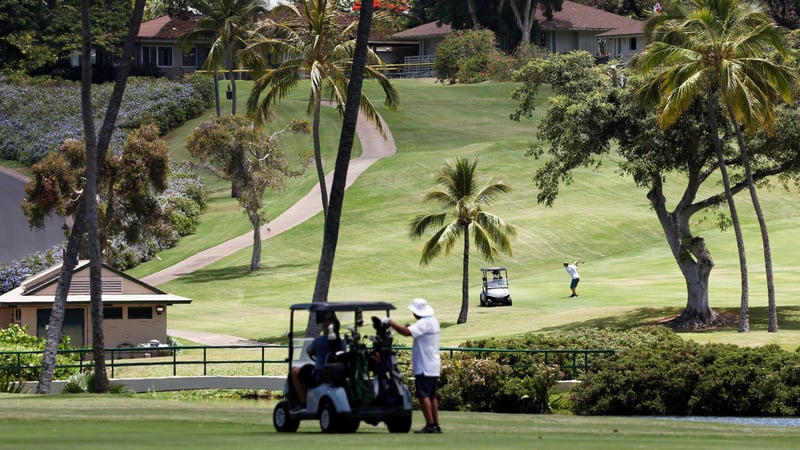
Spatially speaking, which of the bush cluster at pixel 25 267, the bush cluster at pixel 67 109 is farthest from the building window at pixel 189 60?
the bush cluster at pixel 25 267

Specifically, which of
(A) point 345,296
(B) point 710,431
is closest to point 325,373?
(B) point 710,431

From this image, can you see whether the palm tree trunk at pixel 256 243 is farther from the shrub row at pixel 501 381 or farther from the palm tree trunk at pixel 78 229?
the shrub row at pixel 501 381

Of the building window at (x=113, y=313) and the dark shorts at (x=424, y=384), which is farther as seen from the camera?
the building window at (x=113, y=313)

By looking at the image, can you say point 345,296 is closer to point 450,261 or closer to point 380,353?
point 450,261

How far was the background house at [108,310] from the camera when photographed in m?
42.2

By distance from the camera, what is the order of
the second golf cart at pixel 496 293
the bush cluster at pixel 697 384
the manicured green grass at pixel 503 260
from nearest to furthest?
the bush cluster at pixel 697 384 < the manicured green grass at pixel 503 260 < the second golf cart at pixel 496 293

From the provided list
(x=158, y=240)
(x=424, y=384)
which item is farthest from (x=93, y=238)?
(x=158, y=240)

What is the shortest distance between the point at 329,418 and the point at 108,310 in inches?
1079

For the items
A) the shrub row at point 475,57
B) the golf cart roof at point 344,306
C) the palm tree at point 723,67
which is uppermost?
the shrub row at point 475,57

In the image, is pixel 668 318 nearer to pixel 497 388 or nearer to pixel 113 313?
pixel 113 313

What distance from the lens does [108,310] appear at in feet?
141

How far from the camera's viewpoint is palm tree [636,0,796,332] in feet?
131

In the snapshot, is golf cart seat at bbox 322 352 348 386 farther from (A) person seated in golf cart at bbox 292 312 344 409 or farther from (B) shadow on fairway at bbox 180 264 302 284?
(B) shadow on fairway at bbox 180 264 302 284

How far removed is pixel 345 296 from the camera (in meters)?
57.0
